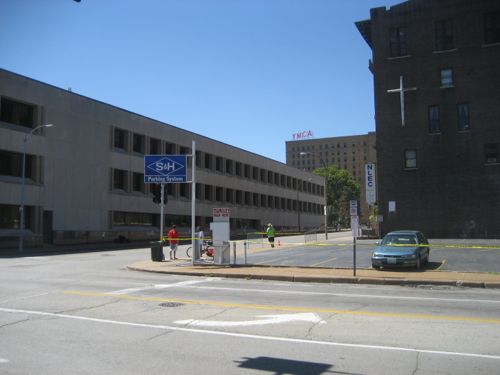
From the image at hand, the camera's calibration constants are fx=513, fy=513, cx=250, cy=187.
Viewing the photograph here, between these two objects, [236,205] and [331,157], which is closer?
[236,205]

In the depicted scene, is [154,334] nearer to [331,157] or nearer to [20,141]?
[20,141]

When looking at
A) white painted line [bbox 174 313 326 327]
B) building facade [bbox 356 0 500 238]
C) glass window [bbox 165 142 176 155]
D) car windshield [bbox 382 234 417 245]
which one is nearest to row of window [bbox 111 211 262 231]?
glass window [bbox 165 142 176 155]

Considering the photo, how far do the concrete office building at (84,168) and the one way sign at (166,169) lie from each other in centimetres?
503

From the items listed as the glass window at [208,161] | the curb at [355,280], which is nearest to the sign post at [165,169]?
the curb at [355,280]

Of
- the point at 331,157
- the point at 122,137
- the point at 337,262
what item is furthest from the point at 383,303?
the point at 331,157

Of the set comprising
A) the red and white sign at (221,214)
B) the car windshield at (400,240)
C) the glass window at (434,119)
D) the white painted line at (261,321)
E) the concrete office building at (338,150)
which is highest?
the concrete office building at (338,150)

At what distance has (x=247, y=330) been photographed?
29.3ft

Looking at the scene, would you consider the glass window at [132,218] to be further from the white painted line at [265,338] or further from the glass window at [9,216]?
the white painted line at [265,338]

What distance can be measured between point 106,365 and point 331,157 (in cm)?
17283

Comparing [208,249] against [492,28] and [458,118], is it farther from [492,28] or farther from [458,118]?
[492,28]

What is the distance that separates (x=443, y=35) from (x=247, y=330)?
39.7 metres

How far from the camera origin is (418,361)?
22.3 ft

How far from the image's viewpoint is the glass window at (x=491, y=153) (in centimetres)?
3997

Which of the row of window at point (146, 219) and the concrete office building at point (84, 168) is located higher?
the concrete office building at point (84, 168)
